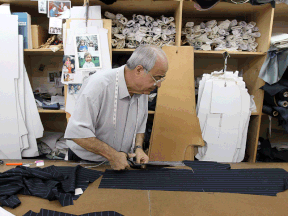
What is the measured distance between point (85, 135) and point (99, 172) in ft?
0.71

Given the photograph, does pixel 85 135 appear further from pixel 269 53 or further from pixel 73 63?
pixel 269 53

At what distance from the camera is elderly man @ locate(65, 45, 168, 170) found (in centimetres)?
112

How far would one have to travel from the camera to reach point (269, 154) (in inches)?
90.8

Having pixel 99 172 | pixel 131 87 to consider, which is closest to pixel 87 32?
pixel 131 87

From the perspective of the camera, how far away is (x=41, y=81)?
257cm

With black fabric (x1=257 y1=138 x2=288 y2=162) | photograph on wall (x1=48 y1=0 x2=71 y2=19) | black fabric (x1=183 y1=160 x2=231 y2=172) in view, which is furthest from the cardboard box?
black fabric (x1=257 y1=138 x2=288 y2=162)

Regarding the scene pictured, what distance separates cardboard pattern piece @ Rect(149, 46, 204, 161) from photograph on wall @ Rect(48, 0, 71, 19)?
1055 millimetres

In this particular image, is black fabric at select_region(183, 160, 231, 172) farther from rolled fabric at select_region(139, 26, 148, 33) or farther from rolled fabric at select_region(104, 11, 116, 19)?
rolled fabric at select_region(104, 11, 116, 19)

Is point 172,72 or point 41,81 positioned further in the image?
point 41,81

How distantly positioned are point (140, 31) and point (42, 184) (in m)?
1.73

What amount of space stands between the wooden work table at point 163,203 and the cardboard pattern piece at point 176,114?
3.66 feet

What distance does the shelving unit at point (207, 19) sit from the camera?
2059 mm

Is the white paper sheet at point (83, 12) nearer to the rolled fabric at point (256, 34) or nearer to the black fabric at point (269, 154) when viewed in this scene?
the rolled fabric at point (256, 34)

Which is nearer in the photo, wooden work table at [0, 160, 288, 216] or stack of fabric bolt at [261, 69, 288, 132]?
wooden work table at [0, 160, 288, 216]
